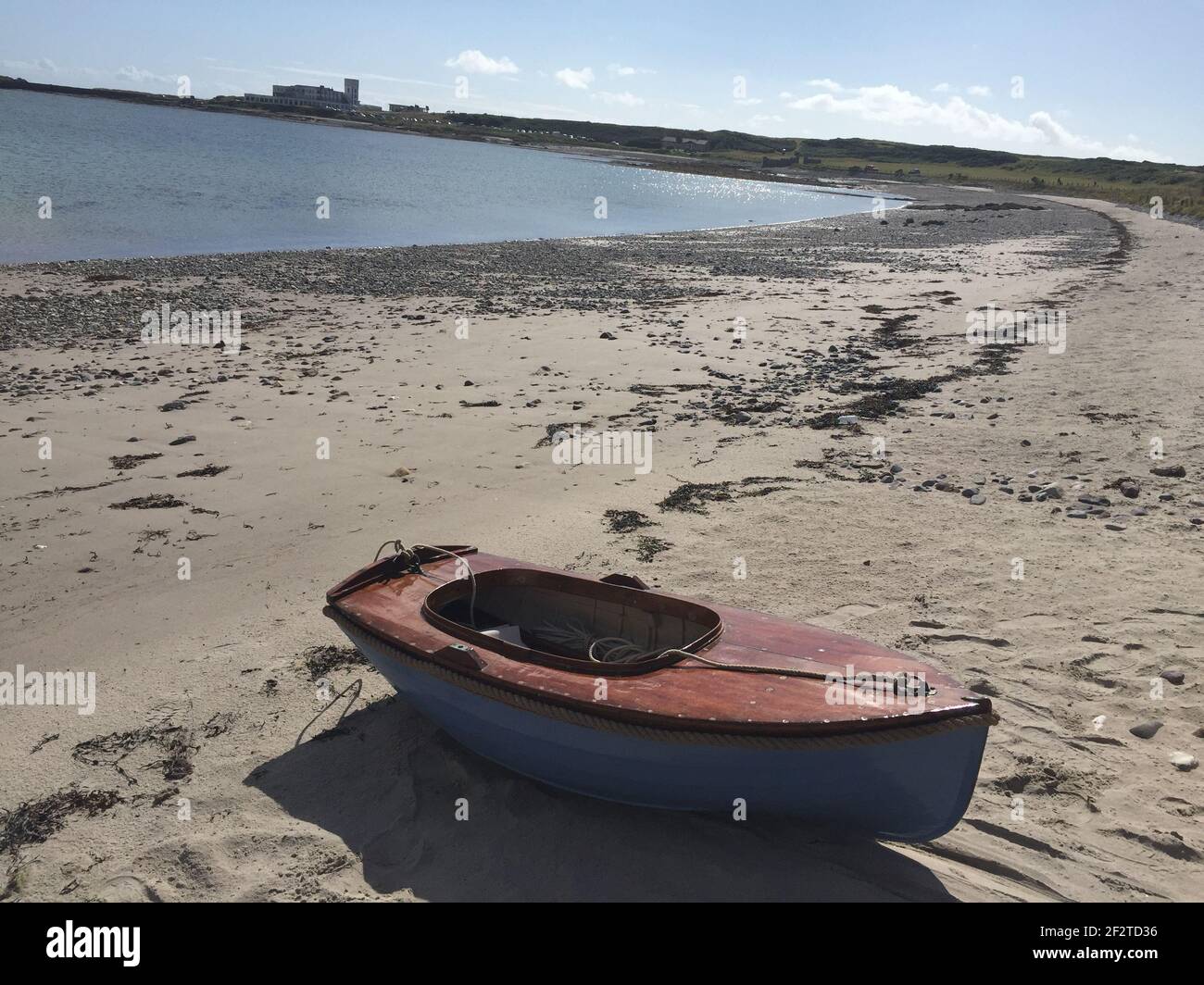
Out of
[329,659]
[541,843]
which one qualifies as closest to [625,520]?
[329,659]

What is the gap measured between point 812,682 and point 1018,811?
4.79 ft

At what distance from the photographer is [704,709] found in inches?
178

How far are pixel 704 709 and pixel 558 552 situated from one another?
4181 millimetres

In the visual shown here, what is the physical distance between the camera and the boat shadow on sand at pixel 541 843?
458cm

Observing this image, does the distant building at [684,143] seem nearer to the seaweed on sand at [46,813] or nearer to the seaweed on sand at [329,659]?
the seaweed on sand at [329,659]

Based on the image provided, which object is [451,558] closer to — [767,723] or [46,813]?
[46,813]

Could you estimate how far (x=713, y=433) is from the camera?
12.0 meters

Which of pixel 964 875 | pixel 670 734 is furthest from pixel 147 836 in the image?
pixel 964 875

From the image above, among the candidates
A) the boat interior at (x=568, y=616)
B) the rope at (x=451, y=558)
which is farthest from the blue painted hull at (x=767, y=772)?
the rope at (x=451, y=558)

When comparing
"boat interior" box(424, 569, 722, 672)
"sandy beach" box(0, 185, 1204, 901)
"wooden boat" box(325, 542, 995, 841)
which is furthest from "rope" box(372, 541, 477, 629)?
"sandy beach" box(0, 185, 1204, 901)

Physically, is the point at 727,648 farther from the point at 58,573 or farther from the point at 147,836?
the point at 58,573

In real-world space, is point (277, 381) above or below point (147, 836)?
above

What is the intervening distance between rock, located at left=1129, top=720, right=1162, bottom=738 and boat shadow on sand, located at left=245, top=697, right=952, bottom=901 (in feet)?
6.27

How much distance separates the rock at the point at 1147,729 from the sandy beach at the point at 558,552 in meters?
0.06
